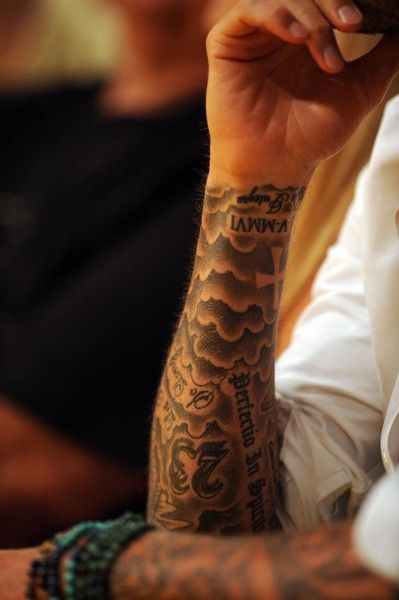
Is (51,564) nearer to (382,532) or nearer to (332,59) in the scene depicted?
(382,532)

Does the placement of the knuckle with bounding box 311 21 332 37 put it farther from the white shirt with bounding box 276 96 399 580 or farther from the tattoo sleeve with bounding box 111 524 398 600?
the tattoo sleeve with bounding box 111 524 398 600

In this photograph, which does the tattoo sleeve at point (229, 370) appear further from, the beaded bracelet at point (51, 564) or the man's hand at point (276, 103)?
the beaded bracelet at point (51, 564)

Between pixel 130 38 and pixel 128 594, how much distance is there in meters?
2.04

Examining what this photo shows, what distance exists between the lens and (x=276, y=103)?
39.4 inches

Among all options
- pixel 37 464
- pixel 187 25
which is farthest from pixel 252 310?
pixel 187 25

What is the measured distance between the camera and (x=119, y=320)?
2.00 m

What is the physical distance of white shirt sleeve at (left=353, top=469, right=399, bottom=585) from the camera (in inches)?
22.5

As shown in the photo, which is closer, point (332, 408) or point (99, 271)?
point (332, 408)

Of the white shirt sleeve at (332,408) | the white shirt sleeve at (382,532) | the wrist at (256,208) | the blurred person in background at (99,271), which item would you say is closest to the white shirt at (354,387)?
the white shirt sleeve at (332,408)

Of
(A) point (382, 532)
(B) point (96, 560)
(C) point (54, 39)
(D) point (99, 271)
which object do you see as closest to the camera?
(A) point (382, 532)

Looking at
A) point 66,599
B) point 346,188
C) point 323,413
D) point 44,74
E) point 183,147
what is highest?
point 44,74

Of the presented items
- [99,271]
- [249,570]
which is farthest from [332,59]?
[99,271]

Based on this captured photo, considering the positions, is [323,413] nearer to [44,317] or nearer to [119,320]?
[119,320]

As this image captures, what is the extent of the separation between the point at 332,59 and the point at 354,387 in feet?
1.11
